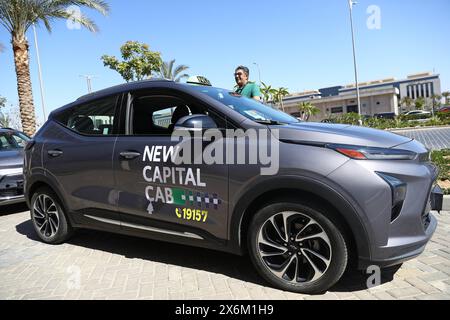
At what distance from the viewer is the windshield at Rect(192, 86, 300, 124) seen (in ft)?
10.3

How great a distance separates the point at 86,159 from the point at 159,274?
54.7 inches

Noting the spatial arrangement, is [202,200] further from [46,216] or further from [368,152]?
[46,216]

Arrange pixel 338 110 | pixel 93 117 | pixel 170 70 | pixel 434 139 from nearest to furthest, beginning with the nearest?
pixel 93 117 → pixel 434 139 → pixel 170 70 → pixel 338 110

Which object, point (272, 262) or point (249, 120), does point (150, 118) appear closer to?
point (249, 120)

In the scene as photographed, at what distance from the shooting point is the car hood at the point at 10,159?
20.6 feet

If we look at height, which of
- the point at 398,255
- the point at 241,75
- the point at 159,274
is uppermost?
the point at 241,75

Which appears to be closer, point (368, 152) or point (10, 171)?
point (368, 152)

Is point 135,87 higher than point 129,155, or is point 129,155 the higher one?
point 135,87

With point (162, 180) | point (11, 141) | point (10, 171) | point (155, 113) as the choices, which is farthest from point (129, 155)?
point (11, 141)

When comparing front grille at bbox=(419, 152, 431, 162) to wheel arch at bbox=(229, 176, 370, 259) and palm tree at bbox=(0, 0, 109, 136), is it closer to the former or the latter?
wheel arch at bbox=(229, 176, 370, 259)

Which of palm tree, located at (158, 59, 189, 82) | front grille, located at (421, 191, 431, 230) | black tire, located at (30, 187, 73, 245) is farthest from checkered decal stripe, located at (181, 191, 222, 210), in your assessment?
palm tree, located at (158, 59, 189, 82)

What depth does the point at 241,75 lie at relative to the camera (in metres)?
5.78

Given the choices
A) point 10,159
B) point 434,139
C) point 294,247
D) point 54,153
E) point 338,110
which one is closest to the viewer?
point 294,247

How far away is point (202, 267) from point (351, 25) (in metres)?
28.3
